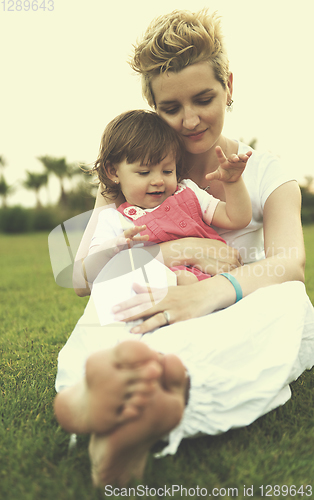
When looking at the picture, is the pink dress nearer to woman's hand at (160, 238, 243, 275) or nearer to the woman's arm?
woman's hand at (160, 238, 243, 275)

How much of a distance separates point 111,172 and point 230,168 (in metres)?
0.77

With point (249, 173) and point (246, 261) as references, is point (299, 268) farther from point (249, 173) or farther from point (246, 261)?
point (249, 173)

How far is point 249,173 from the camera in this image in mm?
2531

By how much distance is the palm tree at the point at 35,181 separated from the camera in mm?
48969

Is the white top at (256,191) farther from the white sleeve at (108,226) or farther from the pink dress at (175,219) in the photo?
the white sleeve at (108,226)

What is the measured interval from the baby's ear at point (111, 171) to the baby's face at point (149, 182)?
112 millimetres

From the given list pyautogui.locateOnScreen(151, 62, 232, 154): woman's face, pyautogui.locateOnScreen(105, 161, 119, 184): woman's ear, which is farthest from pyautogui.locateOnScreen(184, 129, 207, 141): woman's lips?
pyautogui.locateOnScreen(105, 161, 119, 184): woman's ear

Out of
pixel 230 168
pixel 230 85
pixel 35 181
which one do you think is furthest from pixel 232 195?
pixel 35 181

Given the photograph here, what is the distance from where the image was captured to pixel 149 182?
2.30 metres

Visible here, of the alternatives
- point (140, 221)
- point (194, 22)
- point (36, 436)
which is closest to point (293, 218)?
point (140, 221)

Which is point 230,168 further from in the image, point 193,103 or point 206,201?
point 193,103

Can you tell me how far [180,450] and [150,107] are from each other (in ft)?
6.54

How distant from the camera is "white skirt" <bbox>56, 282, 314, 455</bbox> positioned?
149 cm

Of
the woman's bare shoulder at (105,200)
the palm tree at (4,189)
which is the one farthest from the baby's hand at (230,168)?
the palm tree at (4,189)
